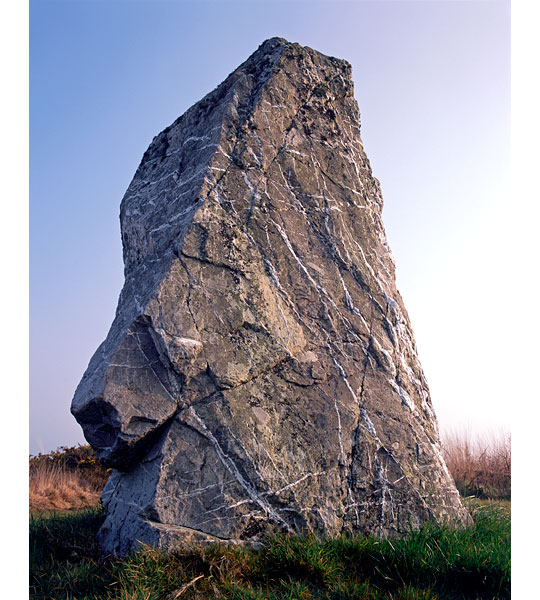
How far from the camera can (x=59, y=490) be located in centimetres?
792

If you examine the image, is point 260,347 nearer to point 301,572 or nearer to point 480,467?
point 301,572

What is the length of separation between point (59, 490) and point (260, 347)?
212 inches

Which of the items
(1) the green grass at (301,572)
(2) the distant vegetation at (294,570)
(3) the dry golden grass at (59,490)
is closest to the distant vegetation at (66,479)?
(3) the dry golden grass at (59,490)

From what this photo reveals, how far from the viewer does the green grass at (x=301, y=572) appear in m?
3.24

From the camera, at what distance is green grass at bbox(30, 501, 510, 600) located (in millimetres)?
3244

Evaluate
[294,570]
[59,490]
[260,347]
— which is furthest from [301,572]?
[59,490]

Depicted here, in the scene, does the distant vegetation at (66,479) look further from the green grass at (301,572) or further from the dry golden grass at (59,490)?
the green grass at (301,572)

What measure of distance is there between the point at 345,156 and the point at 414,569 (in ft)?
12.0

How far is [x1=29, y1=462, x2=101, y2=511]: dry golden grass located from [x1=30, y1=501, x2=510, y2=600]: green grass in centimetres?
391

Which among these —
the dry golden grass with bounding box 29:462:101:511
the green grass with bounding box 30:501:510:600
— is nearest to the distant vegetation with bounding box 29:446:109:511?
the dry golden grass with bounding box 29:462:101:511

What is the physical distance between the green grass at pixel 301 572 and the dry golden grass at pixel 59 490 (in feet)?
12.8

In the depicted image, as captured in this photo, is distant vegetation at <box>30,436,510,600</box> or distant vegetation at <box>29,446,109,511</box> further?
distant vegetation at <box>29,446,109,511</box>

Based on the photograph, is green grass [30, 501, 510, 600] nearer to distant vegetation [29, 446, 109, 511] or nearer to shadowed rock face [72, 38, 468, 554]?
shadowed rock face [72, 38, 468, 554]

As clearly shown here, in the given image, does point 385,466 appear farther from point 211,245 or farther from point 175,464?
point 211,245
